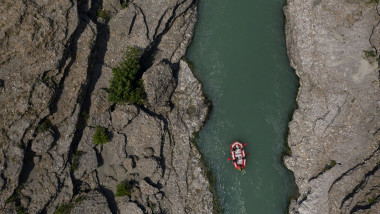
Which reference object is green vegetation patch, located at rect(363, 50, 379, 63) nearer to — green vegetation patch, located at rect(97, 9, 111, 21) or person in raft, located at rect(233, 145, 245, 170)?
person in raft, located at rect(233, 145, 245, 170)

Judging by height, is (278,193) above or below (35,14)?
below

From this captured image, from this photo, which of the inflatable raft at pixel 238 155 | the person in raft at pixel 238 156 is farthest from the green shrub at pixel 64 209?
the person in raft at pixel 238 156

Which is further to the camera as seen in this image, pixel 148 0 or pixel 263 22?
pixel 263 22

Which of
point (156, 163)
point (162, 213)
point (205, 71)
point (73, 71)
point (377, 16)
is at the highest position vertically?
point (377, 16)

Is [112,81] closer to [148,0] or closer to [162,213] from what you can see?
[148,0]

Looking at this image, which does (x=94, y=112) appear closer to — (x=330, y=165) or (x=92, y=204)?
(x=92, y=204)

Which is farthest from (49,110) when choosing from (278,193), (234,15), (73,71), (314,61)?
(314,61)

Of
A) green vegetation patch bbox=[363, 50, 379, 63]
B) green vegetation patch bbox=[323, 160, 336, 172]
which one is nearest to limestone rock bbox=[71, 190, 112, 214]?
green vegetation patch bbox=[323, 160, 336, 172]

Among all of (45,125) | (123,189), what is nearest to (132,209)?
(123,189)
